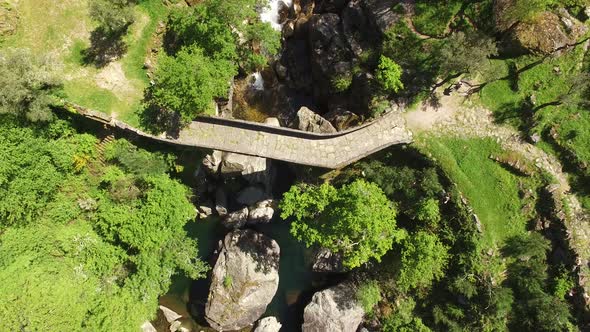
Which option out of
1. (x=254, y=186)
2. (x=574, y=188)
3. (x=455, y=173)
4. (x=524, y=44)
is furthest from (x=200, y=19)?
(x=574, y=188)

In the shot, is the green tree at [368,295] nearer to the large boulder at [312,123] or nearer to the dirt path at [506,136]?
the large boulder at [312,123]

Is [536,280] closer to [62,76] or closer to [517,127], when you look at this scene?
[517,127]

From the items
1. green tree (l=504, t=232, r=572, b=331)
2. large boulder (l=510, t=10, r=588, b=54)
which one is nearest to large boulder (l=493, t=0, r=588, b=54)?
large boulder (l=510, t=10, r=588, b=54)

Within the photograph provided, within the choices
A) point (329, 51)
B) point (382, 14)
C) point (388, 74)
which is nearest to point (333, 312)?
point (388, 74)

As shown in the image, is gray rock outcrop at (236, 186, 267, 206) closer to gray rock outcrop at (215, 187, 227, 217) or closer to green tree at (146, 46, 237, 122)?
gray rock outcrop at (215, 187, 227, 217)

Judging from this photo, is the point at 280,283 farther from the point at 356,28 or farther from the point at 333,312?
the point at 356,28

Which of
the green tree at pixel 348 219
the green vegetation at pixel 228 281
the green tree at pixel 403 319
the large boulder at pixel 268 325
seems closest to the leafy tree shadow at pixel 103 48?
the green tree at pixel 348 219
